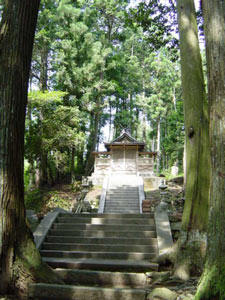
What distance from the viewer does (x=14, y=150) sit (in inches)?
129

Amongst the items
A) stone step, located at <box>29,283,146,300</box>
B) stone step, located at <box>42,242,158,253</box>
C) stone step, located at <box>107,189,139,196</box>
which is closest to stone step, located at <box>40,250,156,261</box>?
stone step, located at <box>42,242,158,253</box>

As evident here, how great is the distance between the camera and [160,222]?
255 inches

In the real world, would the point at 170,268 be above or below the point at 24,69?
below

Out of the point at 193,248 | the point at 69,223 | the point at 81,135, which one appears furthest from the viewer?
the point at 81,135

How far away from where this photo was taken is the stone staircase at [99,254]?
3097mm

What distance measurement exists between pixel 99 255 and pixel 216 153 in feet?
12.3

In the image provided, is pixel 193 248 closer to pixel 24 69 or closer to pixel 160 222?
pixel 160 222

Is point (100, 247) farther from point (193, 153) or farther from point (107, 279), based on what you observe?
point (193, 153)

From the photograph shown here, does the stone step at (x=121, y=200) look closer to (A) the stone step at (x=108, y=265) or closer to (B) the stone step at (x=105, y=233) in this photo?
(B) the stone step at (x=105, y=233)

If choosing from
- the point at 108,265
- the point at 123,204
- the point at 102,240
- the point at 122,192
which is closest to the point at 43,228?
the point at 102,240

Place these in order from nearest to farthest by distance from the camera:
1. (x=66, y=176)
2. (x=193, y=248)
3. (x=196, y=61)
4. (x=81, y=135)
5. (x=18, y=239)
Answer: (x=18, y=239) < (x=193, y=248) < (x=196, y=61) < (x=81, y=135) < (x=66, y=176)

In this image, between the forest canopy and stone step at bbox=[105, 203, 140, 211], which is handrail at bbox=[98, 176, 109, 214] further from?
the forest canopy

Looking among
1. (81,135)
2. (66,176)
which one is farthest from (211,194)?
(66,176)

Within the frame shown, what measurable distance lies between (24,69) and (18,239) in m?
2.15
